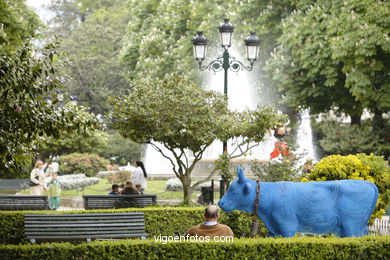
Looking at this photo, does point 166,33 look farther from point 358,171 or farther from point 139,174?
point 358,171

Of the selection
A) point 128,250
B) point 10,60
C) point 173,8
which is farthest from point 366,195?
point 173,8

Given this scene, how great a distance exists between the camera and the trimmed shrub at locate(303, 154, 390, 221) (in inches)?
530

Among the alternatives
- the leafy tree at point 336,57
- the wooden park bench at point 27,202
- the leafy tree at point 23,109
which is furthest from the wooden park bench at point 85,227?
the leafy tree at point 336,57

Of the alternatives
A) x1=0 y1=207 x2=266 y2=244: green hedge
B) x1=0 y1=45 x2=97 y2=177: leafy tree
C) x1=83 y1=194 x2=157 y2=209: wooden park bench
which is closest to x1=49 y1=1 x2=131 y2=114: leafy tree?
x1=83 y1=194 x2=157 y2=209: wooden park bench

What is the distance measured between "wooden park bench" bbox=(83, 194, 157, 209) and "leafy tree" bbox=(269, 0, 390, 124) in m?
12.1

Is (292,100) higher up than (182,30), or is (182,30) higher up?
(182,30)

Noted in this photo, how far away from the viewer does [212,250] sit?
→ 877 cm

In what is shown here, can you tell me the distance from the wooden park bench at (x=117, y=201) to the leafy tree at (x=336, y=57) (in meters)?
12.1

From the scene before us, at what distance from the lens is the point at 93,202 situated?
644 inches

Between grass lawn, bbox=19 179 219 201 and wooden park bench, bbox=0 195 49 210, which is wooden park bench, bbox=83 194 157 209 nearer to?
wooden park bench, bbox=0 195 49 210

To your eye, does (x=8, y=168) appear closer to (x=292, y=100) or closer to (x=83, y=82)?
(x=292, y=100)

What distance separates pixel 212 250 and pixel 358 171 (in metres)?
5.67

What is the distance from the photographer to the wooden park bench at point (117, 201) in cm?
1609

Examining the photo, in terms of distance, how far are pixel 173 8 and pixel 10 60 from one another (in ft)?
97.1
